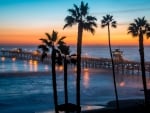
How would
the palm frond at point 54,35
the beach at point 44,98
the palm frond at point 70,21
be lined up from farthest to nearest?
the beach at point 44,98, the palm frond at point 70,21, the palm frond at point 54,35

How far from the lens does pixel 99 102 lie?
58500 mm

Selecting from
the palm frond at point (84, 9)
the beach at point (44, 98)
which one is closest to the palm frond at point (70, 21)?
the palm frond at point (84, 9)

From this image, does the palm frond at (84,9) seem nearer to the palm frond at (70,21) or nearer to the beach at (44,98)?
the palm frond at (70,21)

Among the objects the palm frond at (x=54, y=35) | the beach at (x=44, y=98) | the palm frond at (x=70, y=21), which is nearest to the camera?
the palm frond at (x=54, y=35)

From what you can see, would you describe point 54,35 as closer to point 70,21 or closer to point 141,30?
point 70,21

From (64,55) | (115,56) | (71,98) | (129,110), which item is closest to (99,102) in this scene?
(71,98)

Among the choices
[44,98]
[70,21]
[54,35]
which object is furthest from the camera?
[44,98]

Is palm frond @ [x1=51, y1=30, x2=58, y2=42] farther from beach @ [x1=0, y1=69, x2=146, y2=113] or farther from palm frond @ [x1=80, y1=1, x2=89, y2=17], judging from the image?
beach @ [x1=0, y1=69, x2=146, y2=113]

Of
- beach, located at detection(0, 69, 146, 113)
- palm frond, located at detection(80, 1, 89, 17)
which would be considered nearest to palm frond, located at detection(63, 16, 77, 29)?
palm frond, located at detection(80, 1, 89, 17)

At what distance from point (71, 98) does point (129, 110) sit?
21.5m

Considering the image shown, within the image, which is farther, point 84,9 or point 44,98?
point 44,98

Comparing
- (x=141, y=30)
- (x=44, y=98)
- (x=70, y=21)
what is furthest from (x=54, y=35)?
(x=44, y=98)

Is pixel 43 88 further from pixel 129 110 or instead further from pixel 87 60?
pixel 87 60

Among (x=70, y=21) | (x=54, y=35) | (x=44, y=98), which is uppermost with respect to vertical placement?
(x=70, y=21)
